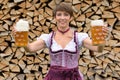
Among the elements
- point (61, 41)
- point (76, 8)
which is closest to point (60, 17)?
point (61, 41)

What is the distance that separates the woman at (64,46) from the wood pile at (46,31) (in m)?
1.94

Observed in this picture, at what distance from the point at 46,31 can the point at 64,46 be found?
6.55 feet

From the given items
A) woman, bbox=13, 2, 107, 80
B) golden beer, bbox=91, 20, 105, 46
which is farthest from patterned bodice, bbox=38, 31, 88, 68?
golden beer, bbox=91, 20, 105, 46

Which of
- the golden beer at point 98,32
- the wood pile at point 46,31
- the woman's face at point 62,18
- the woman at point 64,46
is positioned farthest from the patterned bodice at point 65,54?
→ the wood pile at point 46,31

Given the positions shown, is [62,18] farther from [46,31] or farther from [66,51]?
[46,31]

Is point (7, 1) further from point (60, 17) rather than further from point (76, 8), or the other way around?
point (60, 17)

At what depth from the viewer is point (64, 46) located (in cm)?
316

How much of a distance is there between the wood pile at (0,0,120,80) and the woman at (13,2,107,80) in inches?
76.5

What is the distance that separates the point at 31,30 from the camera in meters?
5.16

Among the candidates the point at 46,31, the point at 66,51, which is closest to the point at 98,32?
the point at 66,51

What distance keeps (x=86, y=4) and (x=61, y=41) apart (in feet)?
6.77

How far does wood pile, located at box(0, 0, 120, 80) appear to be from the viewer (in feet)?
16.9

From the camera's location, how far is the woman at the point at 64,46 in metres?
3.15

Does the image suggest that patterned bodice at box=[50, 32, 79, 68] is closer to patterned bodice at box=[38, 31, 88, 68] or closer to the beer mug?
patterned bodice at box=[38, 31, 88, 68]
